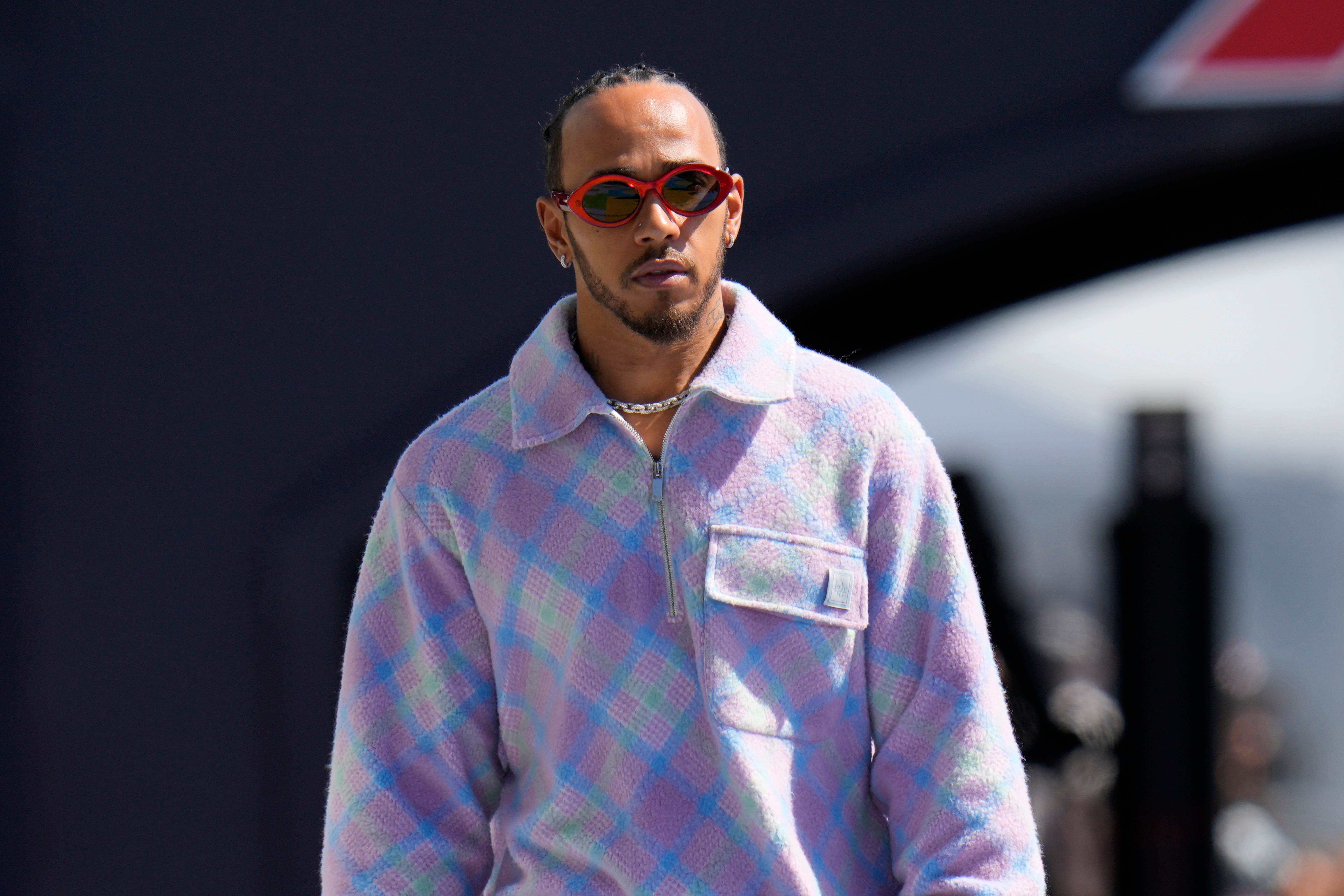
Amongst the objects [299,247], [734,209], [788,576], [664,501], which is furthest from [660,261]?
[299,247]

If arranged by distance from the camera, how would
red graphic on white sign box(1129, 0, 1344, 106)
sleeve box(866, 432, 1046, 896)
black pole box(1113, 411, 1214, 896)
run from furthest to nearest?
black pole box(1113, 411, 1214, 896)
red graphic on white sign box(1129, 0, 1344, 106)
sleeve box(866, 432, 1046, 896)

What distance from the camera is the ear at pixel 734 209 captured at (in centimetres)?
160

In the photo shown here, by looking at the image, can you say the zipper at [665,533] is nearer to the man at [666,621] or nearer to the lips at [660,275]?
the man at [666,621]

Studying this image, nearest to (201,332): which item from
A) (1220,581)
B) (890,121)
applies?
(890,121)

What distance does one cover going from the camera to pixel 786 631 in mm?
1529

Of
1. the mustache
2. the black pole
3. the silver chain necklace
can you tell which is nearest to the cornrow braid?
the mustache

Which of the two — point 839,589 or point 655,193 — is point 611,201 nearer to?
point 655,193

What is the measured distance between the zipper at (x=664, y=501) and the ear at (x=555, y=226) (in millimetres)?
194

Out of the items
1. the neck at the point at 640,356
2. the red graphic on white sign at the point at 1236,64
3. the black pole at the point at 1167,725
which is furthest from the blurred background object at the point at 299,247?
the neck at the point at 640,356

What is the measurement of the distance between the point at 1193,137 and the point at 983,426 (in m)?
1.12

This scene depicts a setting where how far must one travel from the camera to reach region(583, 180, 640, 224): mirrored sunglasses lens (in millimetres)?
1535

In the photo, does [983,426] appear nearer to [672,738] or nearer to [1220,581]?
[1220,581]

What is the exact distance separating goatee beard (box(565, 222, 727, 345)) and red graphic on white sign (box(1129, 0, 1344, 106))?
238 centimetres

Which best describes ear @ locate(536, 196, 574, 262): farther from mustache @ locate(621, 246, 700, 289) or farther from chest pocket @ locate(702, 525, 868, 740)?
chest pocket @ locate(702, 525, 868, 740)
